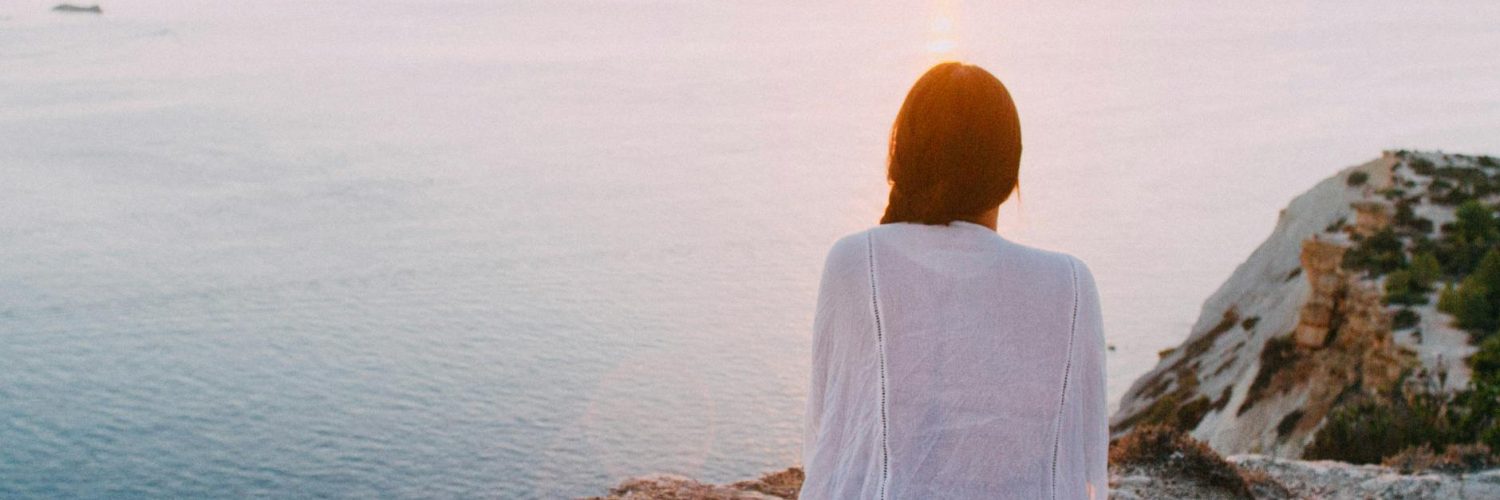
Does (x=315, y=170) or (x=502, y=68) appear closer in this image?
(x=315, y=170)

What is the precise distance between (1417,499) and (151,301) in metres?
42.8

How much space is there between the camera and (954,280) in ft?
7.39

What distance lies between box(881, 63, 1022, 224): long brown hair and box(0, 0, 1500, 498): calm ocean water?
107ft

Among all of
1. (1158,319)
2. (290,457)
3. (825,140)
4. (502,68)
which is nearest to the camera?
(290,457)

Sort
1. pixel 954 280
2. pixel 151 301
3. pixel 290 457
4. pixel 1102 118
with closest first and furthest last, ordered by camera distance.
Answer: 1. pixel 954 280
2. pixel 290 457
3. pixel 151 301
4. pixel 1102 118

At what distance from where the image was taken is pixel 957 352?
2.26 m

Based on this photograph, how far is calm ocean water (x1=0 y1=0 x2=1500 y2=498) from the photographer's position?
121 ft

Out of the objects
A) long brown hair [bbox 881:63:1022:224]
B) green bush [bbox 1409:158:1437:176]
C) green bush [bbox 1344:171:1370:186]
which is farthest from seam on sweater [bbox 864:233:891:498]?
green bush [bbox 1344:171:1370:186]

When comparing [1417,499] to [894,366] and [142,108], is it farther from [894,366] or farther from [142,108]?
[142,108]

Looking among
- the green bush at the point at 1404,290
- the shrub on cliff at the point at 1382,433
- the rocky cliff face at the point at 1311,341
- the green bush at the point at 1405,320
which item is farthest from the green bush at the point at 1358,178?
the shrub on cliff at the point at 1382,433

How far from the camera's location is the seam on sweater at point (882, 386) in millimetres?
2262

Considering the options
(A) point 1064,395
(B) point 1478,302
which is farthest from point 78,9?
(A) point 1064,395

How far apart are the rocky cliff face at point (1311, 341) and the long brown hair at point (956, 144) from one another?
11321mm

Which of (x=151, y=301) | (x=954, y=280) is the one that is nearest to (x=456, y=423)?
(x=151, y=301)
